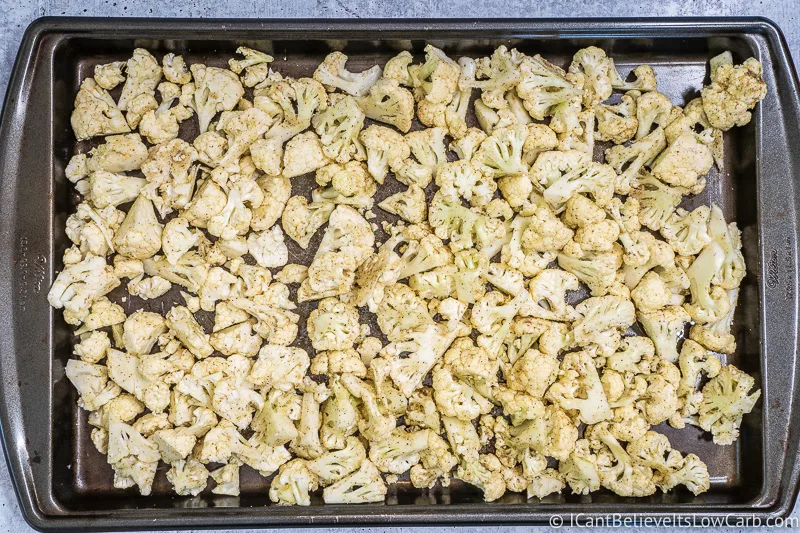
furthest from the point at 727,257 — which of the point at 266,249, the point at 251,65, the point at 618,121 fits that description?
the point at 251,65

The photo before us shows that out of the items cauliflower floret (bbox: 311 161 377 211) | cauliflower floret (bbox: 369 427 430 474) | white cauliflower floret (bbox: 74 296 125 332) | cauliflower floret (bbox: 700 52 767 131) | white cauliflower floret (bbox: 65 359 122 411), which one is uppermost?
cauliflower floret (bbox: 700 52 767 131)

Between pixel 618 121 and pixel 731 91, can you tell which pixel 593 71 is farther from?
pixel 731 91

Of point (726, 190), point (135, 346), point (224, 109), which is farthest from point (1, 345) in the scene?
point (726, 190)

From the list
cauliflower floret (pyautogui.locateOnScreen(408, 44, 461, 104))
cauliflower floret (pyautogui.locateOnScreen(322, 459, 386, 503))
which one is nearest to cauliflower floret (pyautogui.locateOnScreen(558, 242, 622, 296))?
cauliflower floret (pyautogui.locateOnScreen(408, 44, 461, 104))

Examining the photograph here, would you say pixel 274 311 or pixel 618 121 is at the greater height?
pixel 618 121

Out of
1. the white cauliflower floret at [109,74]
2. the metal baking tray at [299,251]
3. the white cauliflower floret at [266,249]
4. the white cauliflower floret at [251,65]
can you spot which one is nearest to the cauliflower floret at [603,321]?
the metal baking tray at [299,251]

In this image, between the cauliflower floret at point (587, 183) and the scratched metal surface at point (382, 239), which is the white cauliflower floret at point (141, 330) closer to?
the scratched metal surface at point (382, 239)

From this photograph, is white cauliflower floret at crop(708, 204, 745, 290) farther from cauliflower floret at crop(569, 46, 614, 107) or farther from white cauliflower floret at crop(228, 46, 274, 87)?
white cauliflower floret at crop(228, 46, 274, 87)
